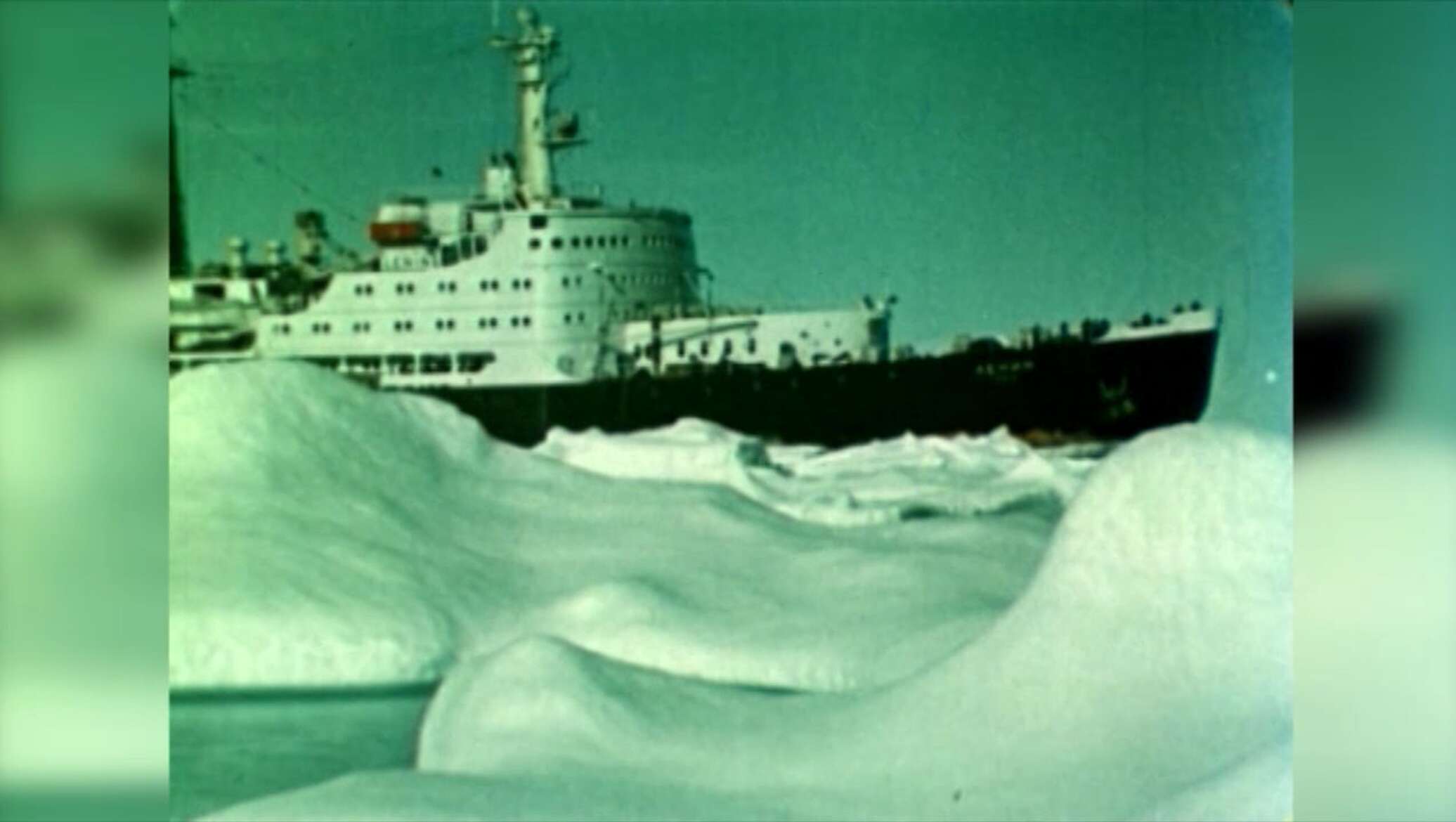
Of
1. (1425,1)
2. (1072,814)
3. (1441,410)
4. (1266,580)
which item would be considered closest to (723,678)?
(1072,814)

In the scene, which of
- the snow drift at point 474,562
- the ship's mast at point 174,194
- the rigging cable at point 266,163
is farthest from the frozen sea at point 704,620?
the rigging cable at point 266,163

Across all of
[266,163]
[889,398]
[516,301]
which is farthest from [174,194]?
[889,398]

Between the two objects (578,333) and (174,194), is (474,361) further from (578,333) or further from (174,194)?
(174,194)

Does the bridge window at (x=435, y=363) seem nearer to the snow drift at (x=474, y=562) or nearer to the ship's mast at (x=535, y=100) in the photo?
the snow drift at (x=474, y=562)

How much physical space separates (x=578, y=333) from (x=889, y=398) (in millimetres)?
729

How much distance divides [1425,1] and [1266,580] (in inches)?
54.6

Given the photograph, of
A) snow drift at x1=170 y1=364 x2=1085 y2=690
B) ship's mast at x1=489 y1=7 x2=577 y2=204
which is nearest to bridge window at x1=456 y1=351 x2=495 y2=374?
snow drift at x1=170 y1=364 x2=1085 y2=690

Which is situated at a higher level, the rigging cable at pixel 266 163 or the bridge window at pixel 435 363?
the rigging cable at pixel 266 163

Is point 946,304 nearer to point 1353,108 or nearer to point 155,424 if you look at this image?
point 1353,108

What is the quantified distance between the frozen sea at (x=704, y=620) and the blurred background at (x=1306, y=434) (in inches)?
4.2

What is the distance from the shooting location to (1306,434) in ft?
18.4

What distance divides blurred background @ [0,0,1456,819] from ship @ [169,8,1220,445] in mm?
118

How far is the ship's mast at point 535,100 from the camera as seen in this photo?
17.8 feet

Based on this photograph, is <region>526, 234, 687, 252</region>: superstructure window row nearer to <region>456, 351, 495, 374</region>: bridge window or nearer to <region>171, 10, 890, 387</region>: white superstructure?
<region>171, 10, 890, 387</region>: white superstructure
